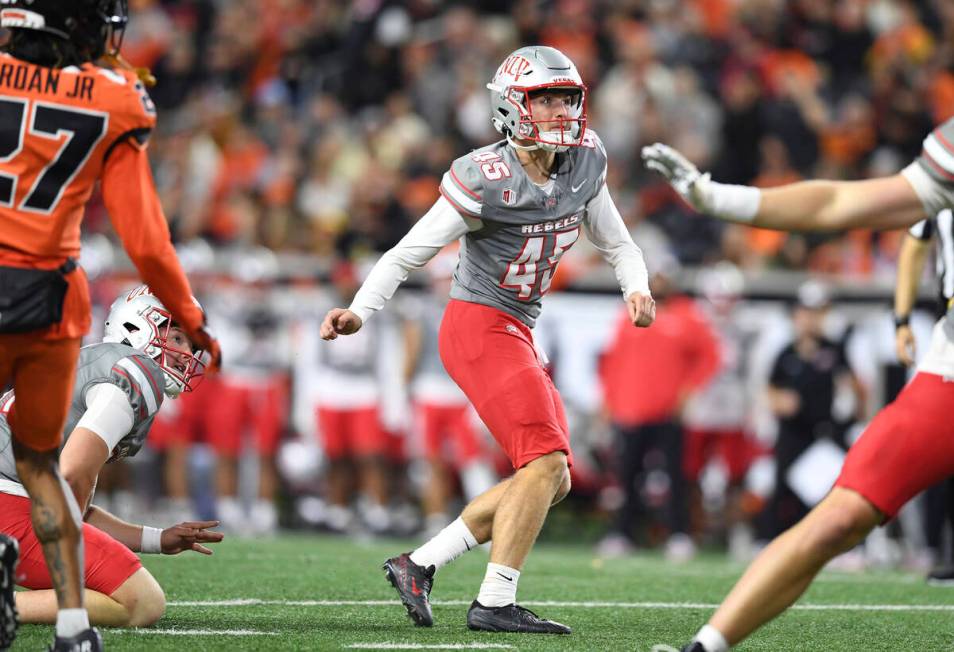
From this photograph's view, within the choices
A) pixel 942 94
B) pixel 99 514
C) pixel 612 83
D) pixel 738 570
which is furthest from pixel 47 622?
pixel 942 94

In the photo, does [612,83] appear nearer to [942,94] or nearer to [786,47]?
[786,47]

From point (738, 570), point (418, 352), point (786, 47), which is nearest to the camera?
point (738, 570)

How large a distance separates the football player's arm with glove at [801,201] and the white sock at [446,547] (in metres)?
2.20

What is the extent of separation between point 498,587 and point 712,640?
153 cm

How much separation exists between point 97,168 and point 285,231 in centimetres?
837

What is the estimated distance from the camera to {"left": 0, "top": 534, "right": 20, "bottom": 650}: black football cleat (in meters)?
4.00

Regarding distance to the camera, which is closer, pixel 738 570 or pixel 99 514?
pixel 99 514

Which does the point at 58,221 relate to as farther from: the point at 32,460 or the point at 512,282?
the point at 512,282

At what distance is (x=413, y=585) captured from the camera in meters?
5.39

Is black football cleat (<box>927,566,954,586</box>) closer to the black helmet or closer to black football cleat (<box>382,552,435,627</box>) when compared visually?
black football cleat (<box>382,552,435,627</box>)

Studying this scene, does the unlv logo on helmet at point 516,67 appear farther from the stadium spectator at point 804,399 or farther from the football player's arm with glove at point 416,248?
the stadium spectator at point 804,399

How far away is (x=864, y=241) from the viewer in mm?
11742

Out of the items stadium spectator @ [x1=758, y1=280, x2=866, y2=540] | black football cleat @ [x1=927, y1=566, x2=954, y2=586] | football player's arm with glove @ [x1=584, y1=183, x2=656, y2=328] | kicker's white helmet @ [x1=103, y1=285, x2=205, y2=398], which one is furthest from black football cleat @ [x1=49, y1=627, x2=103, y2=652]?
stadium spectator @ [x1=758, y1=280, x2=866, y2=540]

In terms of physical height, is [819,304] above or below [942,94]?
below
